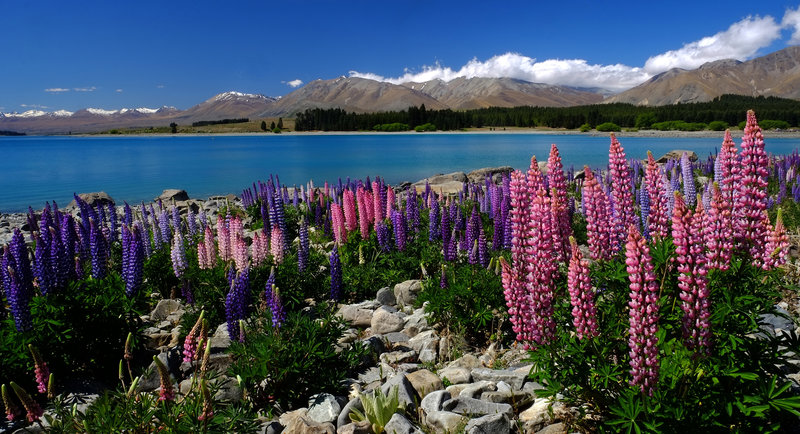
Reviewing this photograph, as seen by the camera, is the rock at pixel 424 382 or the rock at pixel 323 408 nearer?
the rock at pixel 323 408

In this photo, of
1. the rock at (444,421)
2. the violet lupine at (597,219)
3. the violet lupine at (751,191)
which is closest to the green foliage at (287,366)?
the rock at (444,421)

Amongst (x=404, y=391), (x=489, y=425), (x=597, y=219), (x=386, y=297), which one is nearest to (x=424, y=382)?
(x=404, y=391)

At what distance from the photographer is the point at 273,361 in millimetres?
5188

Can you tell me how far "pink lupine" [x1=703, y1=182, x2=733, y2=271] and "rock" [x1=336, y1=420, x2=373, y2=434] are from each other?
3127 mm

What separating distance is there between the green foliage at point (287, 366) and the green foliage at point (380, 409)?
838mm

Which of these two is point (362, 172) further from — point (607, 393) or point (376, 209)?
point (607, 393)

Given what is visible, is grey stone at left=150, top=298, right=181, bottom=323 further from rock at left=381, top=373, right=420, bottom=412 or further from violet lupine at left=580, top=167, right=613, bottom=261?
violet lupine at left=580, top=167, right=613, bottom=261

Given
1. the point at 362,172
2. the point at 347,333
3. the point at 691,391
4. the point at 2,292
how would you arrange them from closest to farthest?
1. the point at 691,391
2. the point at 2,292
3. the point at 347,333
4. the point at 362,172

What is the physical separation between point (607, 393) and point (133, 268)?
262 inches

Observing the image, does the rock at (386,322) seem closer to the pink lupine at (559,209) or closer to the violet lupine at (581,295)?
the pink lupine at (559,209)

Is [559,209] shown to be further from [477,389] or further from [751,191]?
[477,389]

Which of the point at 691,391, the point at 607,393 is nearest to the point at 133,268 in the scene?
the point at 607,393

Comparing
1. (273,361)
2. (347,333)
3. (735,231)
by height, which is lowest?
(347,333)

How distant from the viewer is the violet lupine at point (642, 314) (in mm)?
3076
